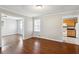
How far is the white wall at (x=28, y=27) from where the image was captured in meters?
6.23

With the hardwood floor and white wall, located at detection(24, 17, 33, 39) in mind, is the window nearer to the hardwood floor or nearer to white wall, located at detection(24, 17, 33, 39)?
white wall, located at detection(24, 17, 33, 39)

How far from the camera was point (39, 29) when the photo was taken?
22.4ft

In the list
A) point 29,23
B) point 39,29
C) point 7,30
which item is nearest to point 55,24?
point 39,29

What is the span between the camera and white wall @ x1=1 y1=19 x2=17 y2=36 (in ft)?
26.0

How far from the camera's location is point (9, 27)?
8.59m

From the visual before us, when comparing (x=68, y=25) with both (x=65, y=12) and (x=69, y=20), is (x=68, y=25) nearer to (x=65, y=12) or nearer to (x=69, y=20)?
(x=69, y=20)

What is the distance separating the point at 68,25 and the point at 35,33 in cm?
278

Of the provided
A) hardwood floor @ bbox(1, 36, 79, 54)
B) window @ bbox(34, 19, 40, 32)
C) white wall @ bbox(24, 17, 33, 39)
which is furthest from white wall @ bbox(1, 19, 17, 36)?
hardwood floor @ bbox(1, 36, 79, 54)

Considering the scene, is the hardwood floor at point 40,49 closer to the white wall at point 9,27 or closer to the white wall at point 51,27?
the white wall at point 51,27

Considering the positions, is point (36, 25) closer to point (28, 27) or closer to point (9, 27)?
point (28, 27)

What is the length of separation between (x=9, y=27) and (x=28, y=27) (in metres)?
2.84

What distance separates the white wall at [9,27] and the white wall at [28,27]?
250 cm

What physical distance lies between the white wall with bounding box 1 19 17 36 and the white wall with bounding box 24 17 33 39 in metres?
2.50
